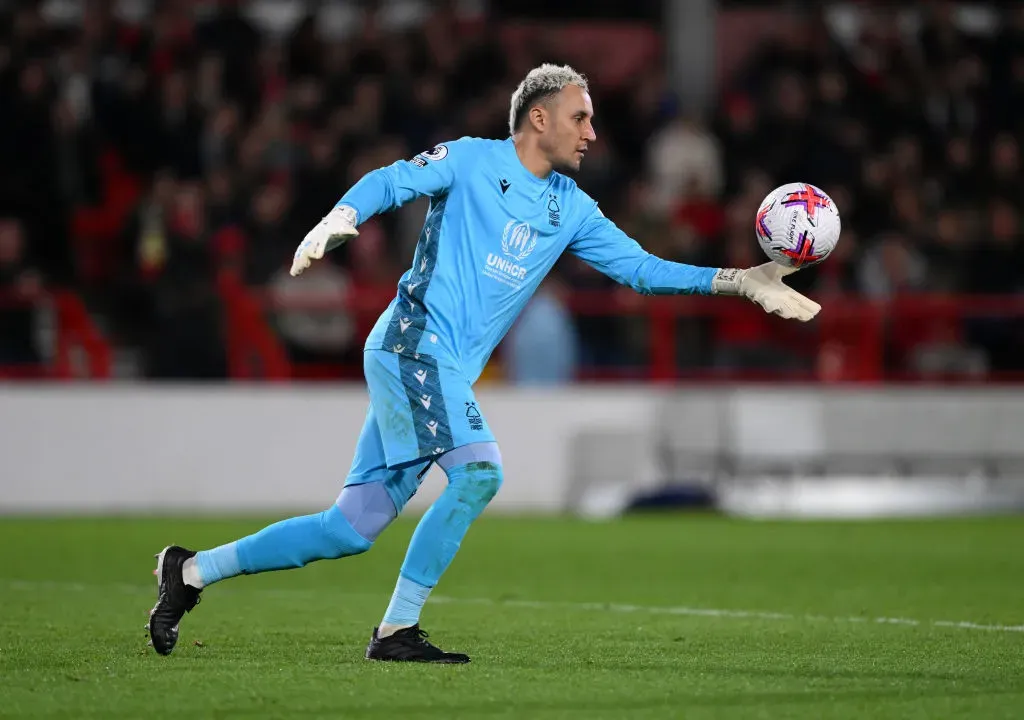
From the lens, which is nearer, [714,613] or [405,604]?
[405,604]

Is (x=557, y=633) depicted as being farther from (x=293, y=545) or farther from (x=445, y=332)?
(x=445, y=332)

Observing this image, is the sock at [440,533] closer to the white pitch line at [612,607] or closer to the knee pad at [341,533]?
the knee pad at [341,533]

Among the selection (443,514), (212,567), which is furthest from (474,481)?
(212,567)

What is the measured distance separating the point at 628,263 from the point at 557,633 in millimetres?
1668

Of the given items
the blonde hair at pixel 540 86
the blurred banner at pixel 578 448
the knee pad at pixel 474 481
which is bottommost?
the blurred banner at pixel 578 448

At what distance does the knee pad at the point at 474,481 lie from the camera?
6422mm

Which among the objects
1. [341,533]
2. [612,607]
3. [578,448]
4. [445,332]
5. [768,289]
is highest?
[768,289]

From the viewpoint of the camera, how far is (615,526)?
575 inches

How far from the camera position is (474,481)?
21.1 ft

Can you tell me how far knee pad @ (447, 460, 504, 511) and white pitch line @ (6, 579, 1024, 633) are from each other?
2246 mm

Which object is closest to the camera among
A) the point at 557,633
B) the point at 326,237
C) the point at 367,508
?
the point at 326,237

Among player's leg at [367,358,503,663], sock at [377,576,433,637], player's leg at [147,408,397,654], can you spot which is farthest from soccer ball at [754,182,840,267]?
sock at [377,576,433,637]

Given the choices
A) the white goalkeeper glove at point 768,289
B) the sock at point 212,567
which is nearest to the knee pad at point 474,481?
the sock at point 212,567

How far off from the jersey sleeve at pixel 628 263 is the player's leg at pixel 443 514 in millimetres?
979
